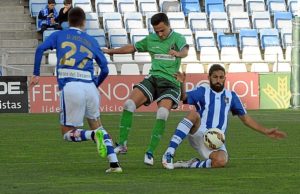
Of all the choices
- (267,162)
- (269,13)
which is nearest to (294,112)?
(269,13)

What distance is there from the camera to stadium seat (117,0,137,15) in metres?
39.7

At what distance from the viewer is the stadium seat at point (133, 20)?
126ft

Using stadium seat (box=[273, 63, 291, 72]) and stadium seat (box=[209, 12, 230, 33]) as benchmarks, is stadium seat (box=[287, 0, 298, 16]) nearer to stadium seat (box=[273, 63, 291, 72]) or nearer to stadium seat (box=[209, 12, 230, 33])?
stadium seat (box=[209, 12, 230, 33])

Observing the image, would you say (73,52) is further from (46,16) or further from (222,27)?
(222,27)

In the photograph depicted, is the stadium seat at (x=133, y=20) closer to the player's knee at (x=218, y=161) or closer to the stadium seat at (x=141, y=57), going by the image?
the stadium seat at (x=141, y=57)

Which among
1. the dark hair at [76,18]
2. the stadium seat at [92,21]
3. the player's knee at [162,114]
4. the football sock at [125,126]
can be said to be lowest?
the football sock at [125,126]

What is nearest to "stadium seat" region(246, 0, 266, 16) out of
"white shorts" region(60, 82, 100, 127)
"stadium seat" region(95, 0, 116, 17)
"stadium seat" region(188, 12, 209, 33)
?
"stadium seat" region(188, 12, 209, 33)

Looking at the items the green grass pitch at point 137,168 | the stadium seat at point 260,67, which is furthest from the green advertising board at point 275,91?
the green grass pitch at point 137,168

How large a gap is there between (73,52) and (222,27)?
27178 mm

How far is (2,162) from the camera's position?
14398mm

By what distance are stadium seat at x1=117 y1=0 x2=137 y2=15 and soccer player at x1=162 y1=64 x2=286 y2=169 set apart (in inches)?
1039

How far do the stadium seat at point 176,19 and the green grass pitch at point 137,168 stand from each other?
16.9 meters

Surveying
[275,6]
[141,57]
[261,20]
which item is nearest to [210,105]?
[141,57]

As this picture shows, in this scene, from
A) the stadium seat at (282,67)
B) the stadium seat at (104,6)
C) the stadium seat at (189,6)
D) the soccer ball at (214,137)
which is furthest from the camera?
the stadium seat at (189,6)
